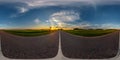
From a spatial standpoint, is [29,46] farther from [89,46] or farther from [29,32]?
[89,46]

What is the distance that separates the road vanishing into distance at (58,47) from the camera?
302cm

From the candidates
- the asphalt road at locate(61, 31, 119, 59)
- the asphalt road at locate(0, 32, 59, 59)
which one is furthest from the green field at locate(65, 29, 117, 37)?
the asphalt road at locate(0, 32, 59, 59)

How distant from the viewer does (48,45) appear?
3025 millimetres

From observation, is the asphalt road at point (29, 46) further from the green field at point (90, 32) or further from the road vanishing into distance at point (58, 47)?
the green field at point (90, 32)

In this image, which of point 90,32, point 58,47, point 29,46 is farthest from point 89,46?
point 29,46

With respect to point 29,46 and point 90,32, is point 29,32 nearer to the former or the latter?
point 29,46

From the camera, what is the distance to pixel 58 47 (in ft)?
10.1

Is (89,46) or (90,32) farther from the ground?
(90,32)

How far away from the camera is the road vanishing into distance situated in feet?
9.92

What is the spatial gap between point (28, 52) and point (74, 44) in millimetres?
594

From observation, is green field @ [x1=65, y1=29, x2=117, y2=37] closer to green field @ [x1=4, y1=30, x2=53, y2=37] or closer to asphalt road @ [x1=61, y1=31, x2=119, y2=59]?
asphalt road @ [x1=61, y1=31, x2=119, y2=59]

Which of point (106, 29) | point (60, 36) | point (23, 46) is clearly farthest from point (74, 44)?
point (23, 46)

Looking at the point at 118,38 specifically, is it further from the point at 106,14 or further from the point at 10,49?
the point at 10,49

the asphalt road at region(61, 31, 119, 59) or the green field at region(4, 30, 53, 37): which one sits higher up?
the green field at region(4, 30, 53, 37)
